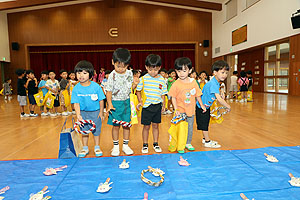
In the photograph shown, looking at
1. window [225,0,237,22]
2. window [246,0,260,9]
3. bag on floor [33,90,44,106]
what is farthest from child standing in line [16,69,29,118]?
window [225,0,237,22]

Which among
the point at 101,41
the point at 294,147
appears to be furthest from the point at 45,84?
the point at 101,41

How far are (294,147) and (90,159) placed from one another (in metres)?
2.48

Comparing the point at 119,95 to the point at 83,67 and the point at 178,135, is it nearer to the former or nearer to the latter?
the point at 83,67

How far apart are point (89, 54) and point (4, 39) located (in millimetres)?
5775

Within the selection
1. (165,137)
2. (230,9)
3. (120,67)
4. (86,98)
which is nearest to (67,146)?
(86,98)

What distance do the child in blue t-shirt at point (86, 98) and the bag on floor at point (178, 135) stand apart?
0.89m

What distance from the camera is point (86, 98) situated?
249cm

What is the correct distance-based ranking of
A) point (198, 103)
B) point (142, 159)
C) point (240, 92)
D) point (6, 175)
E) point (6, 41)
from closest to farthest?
point (6, 175), point (142, 159), point (198, 103), point (240, 92), point (6, 41)

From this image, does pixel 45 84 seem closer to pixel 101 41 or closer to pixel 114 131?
pixel 114 131

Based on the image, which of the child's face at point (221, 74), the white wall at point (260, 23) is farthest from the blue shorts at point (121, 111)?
the white wall at point (260, 23)

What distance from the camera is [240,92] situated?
27.0ft

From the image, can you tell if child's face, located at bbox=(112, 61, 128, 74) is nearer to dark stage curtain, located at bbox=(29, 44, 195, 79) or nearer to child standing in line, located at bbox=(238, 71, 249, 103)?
child standing in line, located at bbox=(238, 71, 249, 103)

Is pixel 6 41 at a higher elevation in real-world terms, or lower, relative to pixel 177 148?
higher

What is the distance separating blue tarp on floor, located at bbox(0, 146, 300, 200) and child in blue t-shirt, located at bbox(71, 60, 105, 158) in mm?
492
